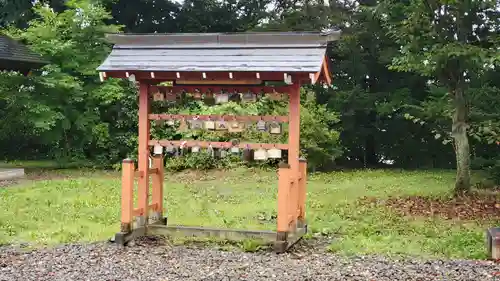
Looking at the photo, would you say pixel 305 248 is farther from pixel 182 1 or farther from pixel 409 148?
pixel 182 1

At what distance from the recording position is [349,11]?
851 inches

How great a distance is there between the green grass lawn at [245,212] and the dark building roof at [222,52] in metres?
2.46

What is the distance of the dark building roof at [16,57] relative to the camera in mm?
14869

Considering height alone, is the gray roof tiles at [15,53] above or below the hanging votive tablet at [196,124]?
above

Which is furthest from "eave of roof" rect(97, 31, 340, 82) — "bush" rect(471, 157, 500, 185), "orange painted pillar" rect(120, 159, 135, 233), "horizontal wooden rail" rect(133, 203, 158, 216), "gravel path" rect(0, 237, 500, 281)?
"bush" rect(471, 157, 500, 185)

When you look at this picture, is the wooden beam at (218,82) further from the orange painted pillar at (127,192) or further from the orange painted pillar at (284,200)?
the orange painted pillar at (127,192)

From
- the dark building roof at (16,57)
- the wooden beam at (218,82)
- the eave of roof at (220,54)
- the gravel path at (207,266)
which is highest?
the dark building roof at (16,57)

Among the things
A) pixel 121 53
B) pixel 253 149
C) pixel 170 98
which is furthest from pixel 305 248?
pixel 121 53

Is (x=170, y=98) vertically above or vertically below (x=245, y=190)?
above

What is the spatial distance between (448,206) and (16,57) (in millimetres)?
11430

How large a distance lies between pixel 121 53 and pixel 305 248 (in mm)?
3572

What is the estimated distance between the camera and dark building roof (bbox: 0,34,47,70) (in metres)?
14.9

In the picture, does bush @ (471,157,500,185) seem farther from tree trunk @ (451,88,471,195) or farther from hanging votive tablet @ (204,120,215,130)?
hanging votive tablet @ (204,120,215,130)

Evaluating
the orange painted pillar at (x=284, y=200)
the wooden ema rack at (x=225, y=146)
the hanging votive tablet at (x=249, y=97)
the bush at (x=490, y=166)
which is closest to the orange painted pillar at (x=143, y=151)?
the wooden ema rack at (x=225, y=146)
